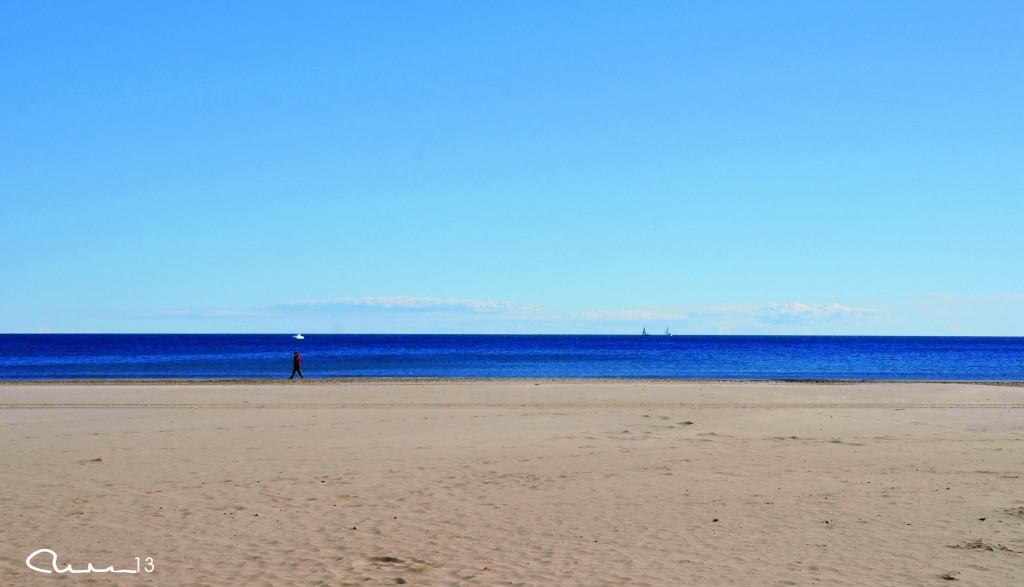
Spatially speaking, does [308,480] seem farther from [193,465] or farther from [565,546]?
[565,546]

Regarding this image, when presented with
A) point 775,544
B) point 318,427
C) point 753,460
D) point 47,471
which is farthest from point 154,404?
point 775,544

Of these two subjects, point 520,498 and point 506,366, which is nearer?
point 520,498

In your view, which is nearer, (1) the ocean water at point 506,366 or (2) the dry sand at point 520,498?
(2) the dry sand at point 520,498

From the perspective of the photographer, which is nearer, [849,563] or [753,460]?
[849,563]

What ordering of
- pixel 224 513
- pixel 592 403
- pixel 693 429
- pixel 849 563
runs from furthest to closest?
pixel 592 403, pixel 693 429, pixel 224 513, pixel 849 563

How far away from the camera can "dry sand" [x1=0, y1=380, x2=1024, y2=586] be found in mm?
8109

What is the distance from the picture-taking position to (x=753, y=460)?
560 inches

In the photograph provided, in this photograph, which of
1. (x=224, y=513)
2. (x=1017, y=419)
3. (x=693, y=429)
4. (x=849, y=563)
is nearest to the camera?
(x=849, y=563)

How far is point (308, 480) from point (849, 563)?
7914mm

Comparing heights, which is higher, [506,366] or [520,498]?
[520,498]

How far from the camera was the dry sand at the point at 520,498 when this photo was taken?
8.11 meters

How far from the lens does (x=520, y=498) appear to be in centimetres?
1123

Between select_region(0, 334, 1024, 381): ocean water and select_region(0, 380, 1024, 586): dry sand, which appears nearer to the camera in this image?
select_region(0, 380, 1024, 586): dry sand

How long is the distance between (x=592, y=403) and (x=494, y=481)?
1382 cm
